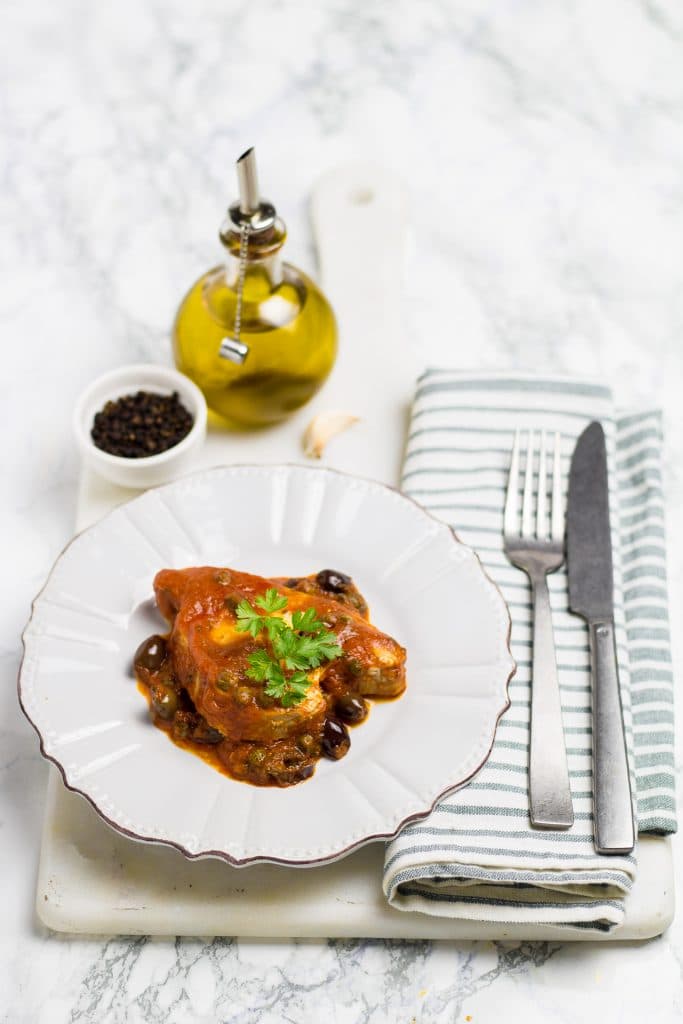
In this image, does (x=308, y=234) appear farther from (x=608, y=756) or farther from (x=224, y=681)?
(x=608, y=756)

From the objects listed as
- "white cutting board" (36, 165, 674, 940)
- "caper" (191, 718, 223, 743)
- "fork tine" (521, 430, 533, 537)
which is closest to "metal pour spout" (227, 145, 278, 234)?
"fork tine" (521, 430, 533, 537)

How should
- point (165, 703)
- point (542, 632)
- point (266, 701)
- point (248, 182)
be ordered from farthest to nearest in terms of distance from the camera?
point (248, 182) < point (542, 632) < point (165, 703) < point (266, 701)

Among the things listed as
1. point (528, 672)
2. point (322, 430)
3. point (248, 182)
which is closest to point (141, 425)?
point (322, 430)

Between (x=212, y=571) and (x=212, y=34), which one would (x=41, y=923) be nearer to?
(x=212, y=571)

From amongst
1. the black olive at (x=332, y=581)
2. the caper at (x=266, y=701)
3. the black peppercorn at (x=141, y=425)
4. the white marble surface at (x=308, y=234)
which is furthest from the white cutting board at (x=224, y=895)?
the black peppercorn at (x=141, y=425)

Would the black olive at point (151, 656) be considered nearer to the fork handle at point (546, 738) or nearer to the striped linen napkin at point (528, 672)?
the striped linen napkin at point (528, 672)
